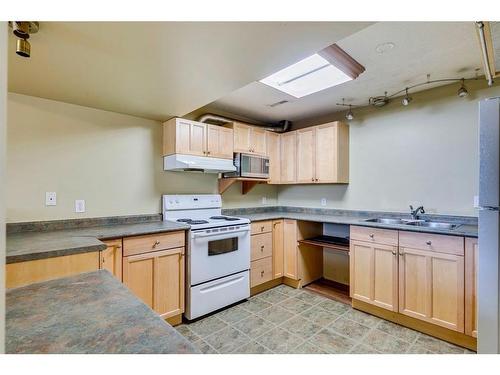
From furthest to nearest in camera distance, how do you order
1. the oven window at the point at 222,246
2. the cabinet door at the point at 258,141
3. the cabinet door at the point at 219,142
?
the cabinet door at the point at 258,141
the cabinet door at the point at 219,142
the oven window at the point at 222,246

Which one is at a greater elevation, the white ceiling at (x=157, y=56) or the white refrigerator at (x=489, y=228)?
the white ceiling at (x=157, y=56)

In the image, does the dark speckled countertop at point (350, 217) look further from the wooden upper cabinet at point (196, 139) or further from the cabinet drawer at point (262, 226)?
the wooden upper cabinet at point (196, 139)

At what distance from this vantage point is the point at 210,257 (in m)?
2.54

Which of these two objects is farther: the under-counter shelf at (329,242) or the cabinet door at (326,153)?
the cabinet door at (326,153)

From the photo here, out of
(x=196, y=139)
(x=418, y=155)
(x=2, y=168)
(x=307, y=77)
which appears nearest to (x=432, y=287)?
(x=418, y=155)

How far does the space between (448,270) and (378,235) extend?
0.59 m

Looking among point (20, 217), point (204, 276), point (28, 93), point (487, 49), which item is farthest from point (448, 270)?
point (28, 93)

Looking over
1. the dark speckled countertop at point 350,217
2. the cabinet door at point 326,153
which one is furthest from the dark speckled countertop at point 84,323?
the cabinet door at point 326,153

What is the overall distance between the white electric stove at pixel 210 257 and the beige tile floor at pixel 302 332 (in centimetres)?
17

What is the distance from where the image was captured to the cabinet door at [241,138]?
320 centimetres

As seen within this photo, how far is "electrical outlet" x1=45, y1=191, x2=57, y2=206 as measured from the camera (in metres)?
2.16

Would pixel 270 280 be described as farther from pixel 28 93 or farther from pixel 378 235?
pixel 28 93

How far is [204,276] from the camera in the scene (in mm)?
2492
